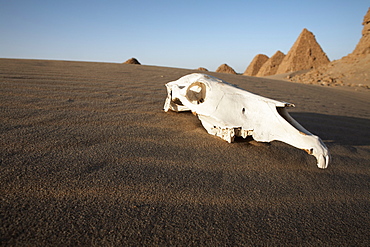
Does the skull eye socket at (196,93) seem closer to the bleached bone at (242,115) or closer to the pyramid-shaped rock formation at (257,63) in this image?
the bleached bone at (242,115)

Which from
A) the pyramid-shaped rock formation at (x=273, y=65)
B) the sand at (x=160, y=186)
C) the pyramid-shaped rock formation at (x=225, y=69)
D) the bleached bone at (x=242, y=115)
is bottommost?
the sand at (x=160, y=186)

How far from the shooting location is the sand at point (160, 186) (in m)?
0.78

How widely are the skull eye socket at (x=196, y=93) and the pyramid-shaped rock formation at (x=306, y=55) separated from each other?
22280mm

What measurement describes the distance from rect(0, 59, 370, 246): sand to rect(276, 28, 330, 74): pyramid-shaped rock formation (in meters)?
22.3

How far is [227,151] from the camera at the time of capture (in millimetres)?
1466

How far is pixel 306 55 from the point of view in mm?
21391

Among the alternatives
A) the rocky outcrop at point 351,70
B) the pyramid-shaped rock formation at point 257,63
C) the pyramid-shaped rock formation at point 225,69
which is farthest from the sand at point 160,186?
the pyramid-shaped rock formation at point 257,63

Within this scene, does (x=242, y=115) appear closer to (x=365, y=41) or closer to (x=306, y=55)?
(x=365, y=41)

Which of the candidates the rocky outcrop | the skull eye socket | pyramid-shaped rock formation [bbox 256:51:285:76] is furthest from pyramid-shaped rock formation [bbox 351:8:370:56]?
→ the skull eye socket

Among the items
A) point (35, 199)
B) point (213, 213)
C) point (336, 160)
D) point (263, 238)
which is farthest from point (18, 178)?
point (336, 160)

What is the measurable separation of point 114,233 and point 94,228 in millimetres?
72

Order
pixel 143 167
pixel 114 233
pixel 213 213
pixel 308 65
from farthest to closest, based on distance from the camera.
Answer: pixel 308 65, pixel 143 167, pixel 213 213, pixel 114 233

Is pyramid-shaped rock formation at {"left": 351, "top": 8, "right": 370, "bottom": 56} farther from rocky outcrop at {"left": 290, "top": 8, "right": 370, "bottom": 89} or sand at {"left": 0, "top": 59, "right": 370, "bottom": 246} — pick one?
sand at {"left": 0, "top": 59, "right": 370, "bottom": 246}

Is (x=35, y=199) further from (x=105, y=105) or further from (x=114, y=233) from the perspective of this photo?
(x=105, y=105)
